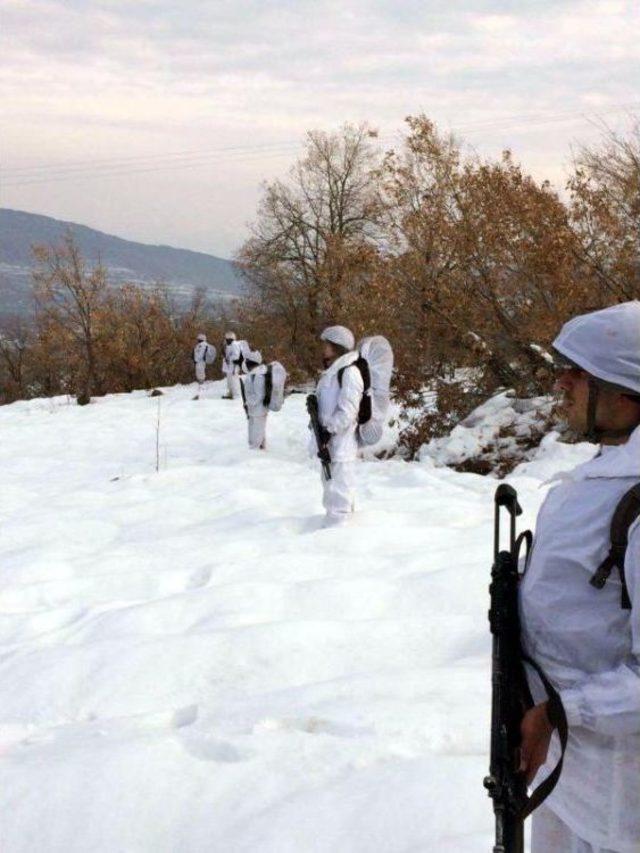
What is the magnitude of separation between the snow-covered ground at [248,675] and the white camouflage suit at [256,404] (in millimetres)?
4027

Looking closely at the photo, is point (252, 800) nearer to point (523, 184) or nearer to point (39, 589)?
point (39, 589)

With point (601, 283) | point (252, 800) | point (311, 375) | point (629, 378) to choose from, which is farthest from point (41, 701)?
point (311, 375)

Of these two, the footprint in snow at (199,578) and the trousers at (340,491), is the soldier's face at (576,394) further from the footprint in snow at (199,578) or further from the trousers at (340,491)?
the trousers at (340,491)

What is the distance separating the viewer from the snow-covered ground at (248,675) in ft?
10.6

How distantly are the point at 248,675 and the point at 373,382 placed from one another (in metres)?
3.61

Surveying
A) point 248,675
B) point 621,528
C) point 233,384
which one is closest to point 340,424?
point 248,675

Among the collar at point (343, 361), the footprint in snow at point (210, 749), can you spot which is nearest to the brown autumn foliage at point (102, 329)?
the collar at point (343, 361)

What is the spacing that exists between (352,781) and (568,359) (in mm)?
2068

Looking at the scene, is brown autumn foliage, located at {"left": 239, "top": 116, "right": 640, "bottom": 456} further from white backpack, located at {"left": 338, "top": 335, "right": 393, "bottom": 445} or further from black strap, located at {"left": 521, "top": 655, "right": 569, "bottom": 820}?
black strap, located at {"left": 521, "top": 655, "right": 569, "bottom": 820}

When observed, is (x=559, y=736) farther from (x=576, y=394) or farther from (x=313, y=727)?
(x=313, y=727)

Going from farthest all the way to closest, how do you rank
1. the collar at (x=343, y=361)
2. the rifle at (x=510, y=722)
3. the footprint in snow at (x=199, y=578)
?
1. the collar at (x=343, y=361)
2. the footprint in snow at (x=199, y=578)
3. the rifle at (x=510, y=722)

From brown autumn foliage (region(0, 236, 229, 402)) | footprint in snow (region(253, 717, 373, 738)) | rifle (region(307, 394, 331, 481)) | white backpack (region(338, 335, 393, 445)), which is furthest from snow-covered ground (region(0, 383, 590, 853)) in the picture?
brown autumn foliage (region(0, 236, 229, 402))

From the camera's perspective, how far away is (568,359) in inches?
78.6

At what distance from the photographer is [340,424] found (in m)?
7.70
